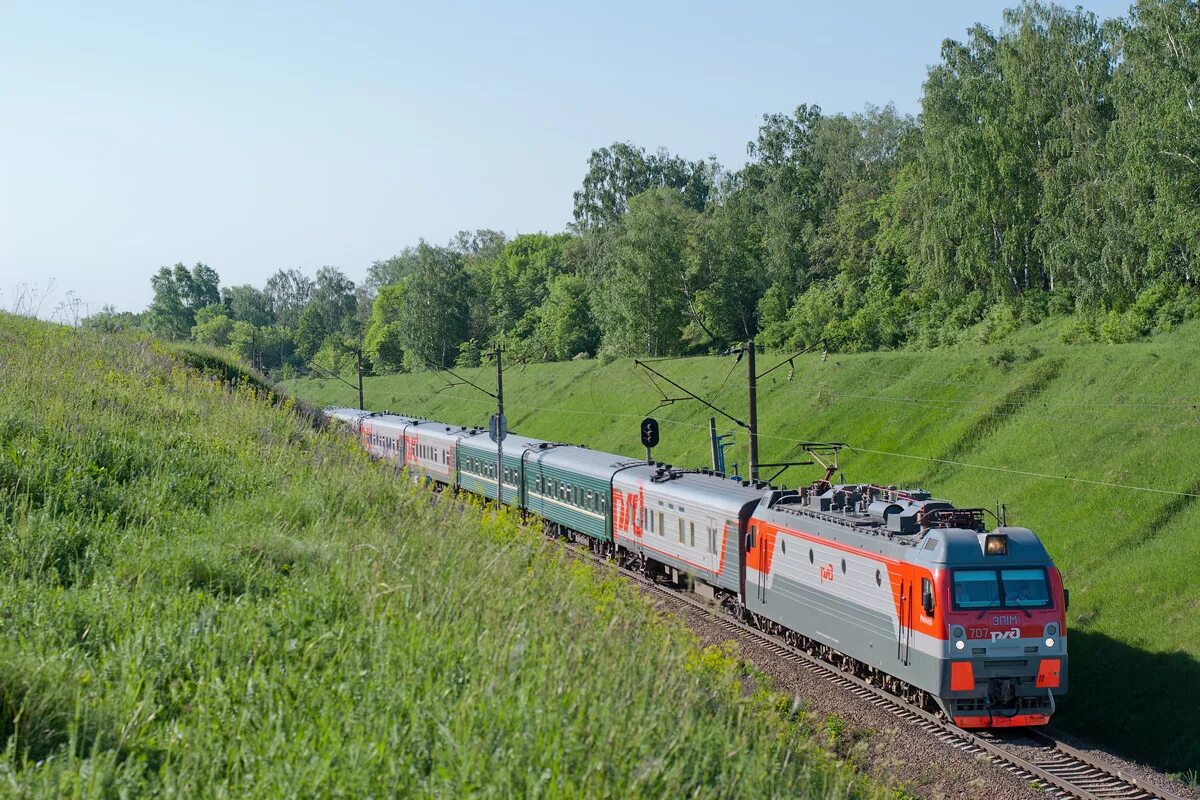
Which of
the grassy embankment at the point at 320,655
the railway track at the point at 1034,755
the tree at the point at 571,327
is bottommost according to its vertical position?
the railway track at the point at 1034,755

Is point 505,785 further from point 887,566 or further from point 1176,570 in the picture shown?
point 1176,570

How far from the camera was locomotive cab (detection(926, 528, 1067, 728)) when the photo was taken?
1545 centimetres

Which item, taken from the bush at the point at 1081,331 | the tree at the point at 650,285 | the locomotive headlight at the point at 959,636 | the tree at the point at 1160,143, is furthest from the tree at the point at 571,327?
the locomotive headlight at the point at 959,636

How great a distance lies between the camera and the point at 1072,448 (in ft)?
105

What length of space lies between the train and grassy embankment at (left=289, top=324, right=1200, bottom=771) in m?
3.38

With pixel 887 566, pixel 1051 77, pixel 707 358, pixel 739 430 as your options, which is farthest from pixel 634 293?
pixel 887 566

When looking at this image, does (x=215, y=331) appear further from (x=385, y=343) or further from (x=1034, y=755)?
(x=1034, y=755)

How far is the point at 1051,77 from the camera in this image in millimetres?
47438

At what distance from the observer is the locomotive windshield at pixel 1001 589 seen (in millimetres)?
15492

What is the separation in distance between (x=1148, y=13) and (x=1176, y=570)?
966 inches

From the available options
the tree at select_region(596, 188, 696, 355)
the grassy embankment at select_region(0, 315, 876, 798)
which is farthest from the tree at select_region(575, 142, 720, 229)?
the grassy embankment at select_region(0, 315, 876, 798)

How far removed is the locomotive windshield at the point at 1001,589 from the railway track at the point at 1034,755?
6.69ft

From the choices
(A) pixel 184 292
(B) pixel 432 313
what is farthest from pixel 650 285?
(A) pixel 184 292

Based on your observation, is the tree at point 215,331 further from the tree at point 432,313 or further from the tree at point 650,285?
the tree at point 650,285
